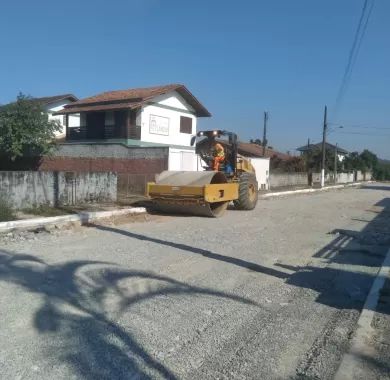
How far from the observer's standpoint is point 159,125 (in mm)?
34938

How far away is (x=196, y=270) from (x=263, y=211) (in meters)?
10.8

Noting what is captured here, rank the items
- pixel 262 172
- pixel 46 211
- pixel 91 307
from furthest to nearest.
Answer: pixel 262 172 < pixel 46 211 < pixel 91 307

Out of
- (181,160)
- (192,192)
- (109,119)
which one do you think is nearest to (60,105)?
(109,119)

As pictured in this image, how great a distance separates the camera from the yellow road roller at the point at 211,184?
49.0 feet

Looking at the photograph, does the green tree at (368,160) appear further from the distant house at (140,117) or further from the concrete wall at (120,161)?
the concrete wall at (120,161)

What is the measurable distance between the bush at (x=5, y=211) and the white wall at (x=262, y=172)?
799 inches

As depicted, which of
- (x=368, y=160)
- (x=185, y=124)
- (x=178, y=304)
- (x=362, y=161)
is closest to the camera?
(x=178, y=304)

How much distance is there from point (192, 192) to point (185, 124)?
23.5 meters

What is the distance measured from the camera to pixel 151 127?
34.2 meters

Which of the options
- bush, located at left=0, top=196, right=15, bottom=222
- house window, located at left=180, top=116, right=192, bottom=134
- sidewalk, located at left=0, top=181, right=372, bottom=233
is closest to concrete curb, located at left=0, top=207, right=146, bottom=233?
sidewalk, located at left=0, top=181, right=372, bottom=233

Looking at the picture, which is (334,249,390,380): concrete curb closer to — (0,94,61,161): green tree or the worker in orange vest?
the worker in orange vest

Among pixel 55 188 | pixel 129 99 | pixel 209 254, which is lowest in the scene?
pixel 209 254

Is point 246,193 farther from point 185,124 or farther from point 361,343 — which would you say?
point 185,124

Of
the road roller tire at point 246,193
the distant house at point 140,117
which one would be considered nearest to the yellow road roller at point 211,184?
the road roller tire at point 246,193
